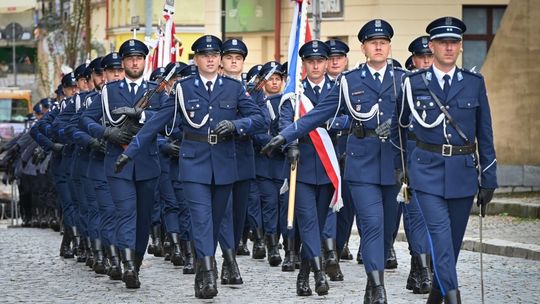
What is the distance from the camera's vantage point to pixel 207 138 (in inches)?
550

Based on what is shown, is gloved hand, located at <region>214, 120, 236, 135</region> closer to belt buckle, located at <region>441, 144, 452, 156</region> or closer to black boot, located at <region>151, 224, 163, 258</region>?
belt buckle, located at <region>441, 144, 452, 156</region>

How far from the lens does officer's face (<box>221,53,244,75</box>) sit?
53.8ft

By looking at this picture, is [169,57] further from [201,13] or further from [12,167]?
[201,13]

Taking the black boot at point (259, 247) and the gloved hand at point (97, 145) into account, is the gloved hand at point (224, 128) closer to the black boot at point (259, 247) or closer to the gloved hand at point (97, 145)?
the gloved hand at point (97, 145)

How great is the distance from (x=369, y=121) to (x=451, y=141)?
178 centimetres

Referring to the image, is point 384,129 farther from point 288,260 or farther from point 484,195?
point 288,260

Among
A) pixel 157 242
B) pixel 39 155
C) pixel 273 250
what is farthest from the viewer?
pixel 39 155

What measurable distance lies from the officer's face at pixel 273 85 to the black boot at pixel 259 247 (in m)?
1.52

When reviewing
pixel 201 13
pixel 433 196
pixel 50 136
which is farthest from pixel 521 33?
pixel 201 13

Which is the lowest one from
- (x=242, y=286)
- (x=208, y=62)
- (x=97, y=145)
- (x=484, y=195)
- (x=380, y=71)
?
(x=242, y=286)

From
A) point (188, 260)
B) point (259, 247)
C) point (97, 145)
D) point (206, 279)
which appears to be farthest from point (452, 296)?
point (259, 247)

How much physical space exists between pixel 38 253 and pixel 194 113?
628 cm

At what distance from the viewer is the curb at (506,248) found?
56.0 ft

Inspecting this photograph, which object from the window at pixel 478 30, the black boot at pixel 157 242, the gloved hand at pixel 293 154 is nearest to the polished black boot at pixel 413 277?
the gloved hand at pixel 293 154
